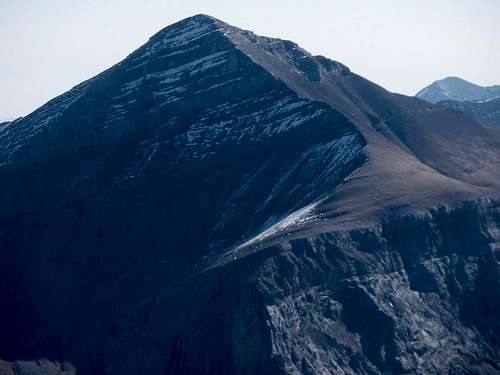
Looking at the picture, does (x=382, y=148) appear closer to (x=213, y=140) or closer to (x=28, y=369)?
(x=213, y=140)

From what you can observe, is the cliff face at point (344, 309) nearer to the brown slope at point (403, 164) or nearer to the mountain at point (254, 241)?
the mountain at point (254, 241)

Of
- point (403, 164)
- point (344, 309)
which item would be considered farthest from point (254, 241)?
point (403, 164)

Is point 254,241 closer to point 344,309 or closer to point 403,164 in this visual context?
point 344,309

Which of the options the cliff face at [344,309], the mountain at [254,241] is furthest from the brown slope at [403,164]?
the cliff face at [344,309]

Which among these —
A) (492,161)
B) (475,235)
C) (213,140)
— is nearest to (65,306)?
(213,140)

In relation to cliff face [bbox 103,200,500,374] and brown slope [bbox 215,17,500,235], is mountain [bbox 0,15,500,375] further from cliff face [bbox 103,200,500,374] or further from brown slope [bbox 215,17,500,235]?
brown slope [bbox 215,17,500,235]

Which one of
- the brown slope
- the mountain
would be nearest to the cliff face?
the mountain
